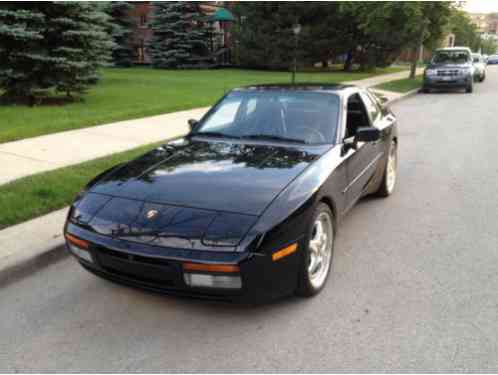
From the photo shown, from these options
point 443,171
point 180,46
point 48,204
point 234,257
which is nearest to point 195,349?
point 234,257

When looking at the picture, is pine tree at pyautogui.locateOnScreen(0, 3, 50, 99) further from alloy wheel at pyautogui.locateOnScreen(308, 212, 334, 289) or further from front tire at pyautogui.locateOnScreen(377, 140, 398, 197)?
alloy wheel at pyautogui.locateOnScreen(308, 212, 334, 289)

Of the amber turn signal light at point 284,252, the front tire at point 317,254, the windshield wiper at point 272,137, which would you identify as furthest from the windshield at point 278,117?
the amber turn signal light at point 284,252

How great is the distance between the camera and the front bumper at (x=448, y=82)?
17984 millimetres

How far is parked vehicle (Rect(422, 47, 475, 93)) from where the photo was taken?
1788 centimetres

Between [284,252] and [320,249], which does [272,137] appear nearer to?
[320,249]

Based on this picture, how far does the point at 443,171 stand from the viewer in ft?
22.0

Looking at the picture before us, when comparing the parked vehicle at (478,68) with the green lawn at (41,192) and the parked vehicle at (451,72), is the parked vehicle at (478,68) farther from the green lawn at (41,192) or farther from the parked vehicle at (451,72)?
the green lawn at (41,192)

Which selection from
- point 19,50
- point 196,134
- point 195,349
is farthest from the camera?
point 19,50

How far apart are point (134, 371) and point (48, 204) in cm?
280

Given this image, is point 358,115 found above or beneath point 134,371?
above

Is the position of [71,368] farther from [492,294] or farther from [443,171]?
[443,171]

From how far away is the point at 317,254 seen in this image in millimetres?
3223

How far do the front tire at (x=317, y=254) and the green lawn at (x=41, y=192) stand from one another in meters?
2.91

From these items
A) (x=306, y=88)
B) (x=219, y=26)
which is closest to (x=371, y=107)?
(x=306, y=88)
